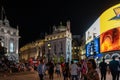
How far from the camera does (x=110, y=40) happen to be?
78.8 m

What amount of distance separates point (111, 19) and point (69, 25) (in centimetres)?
6525

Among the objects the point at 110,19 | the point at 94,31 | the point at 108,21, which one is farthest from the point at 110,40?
the point at 94,31

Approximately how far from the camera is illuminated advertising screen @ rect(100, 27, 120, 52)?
76.2 metres

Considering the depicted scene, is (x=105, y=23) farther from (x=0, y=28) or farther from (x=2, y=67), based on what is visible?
(x=0, y=28)

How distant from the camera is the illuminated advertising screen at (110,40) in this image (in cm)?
7619

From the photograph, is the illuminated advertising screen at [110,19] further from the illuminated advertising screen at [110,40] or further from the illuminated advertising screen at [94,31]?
the illuminated advertising screen at [94,31]

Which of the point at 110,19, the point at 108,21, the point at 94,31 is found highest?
the point at 110,19

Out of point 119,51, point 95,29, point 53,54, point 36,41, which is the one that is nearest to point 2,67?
point 119,51

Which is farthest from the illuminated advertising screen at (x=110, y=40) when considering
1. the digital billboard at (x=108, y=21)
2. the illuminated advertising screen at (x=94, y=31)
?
the illuminated advertising screen at (x=94, y=31)

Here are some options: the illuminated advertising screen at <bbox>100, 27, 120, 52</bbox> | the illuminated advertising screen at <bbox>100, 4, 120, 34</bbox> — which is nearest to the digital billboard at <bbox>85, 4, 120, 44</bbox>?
the illuminated advertising screen at <bbox>100, 4, 120, 34</bbox>

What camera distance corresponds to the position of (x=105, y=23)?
82000mm

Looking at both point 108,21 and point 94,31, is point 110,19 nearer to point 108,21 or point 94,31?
point 108,21

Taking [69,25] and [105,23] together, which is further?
[69,25]

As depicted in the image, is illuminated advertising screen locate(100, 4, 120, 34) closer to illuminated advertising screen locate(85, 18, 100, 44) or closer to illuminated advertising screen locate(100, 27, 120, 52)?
illuminated advertising screen locate(100, 27, 120, 52)
